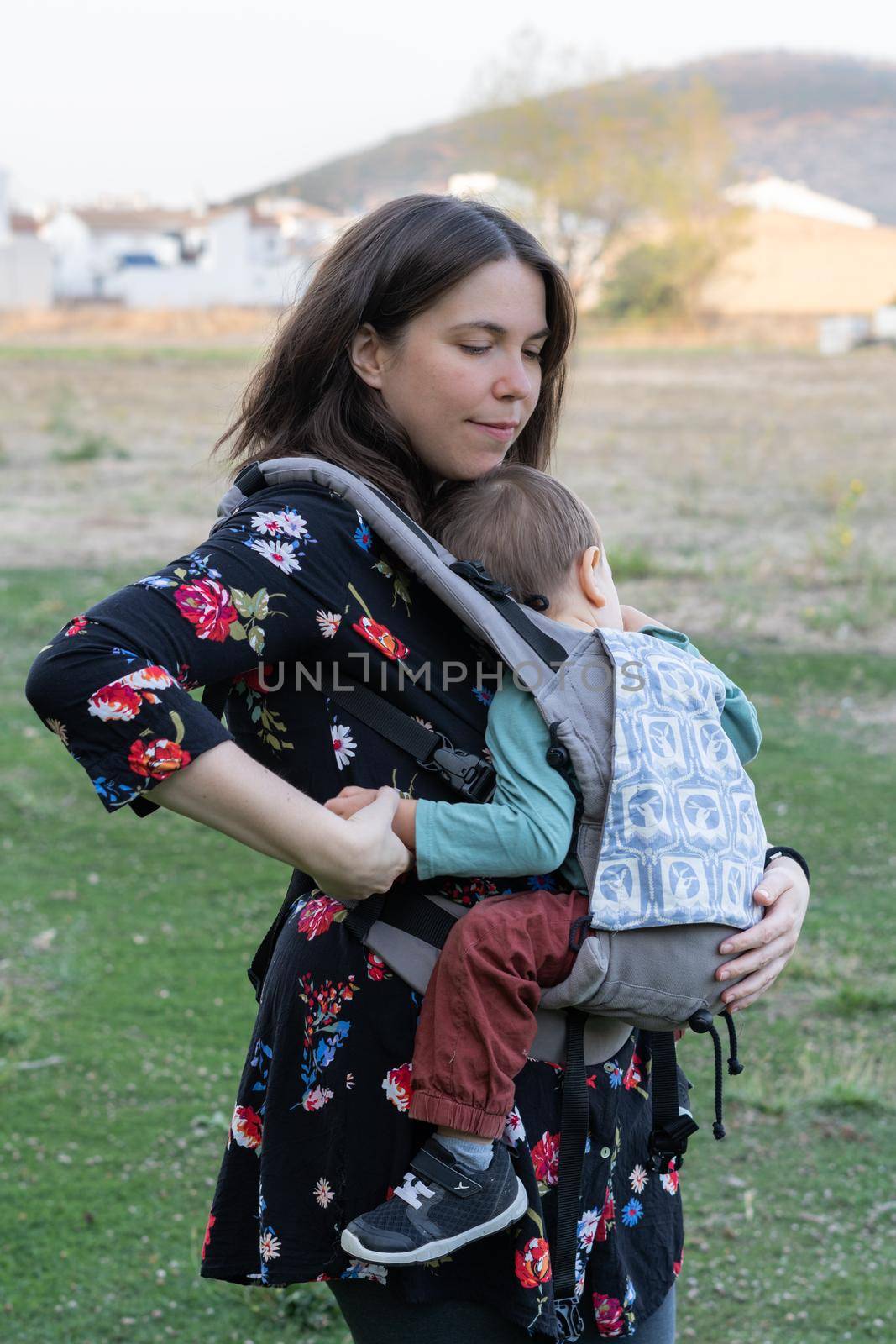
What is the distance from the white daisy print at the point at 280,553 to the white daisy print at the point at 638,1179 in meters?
0.85

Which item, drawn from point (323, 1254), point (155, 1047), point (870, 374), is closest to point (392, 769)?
point (323, 1254)

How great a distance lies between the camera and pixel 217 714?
5.74 feet

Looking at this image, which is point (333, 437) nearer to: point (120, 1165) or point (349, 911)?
point (349, 911)

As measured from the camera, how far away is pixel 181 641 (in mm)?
1484

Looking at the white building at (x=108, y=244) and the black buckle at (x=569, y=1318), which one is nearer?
the black buckle at (x=569, y=1318)

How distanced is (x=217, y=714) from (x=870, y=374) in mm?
27191

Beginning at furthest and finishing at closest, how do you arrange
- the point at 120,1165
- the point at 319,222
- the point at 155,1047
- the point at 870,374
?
the point at 319,222 < the point at 870,374 < the point at 155,1047 < the point at 120,1165

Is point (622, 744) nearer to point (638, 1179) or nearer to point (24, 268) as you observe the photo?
point (638, 1179)

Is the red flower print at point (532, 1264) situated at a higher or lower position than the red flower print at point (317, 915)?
lower

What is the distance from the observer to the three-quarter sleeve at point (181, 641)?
1441mm

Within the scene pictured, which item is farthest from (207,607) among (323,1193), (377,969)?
(323,1193)

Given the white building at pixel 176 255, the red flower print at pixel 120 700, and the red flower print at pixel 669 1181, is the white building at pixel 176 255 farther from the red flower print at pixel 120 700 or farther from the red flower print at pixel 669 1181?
the red flower print at pixel 120 700

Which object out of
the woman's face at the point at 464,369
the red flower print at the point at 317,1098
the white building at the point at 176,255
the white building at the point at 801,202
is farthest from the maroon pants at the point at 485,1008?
the white building at the point at 176,255

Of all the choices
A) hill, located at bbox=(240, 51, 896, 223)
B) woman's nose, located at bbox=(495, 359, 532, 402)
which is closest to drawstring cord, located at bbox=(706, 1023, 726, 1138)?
woman's nose, located at bbox=(495, 359, 532, 402)
